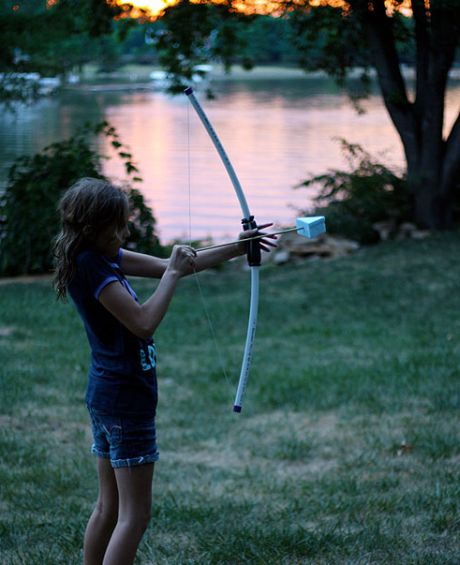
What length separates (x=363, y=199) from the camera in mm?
13320

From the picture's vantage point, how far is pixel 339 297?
974 cm

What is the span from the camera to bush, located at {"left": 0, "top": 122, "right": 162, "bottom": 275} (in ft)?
36.1

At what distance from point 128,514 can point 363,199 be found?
11.1 meters

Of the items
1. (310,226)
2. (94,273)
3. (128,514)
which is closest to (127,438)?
(128,514)

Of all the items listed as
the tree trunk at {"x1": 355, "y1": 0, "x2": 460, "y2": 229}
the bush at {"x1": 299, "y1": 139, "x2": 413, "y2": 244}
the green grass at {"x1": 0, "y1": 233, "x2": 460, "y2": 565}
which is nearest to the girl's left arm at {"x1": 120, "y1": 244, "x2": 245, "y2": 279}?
the green grass at {"x1": 0, "y1": 233, "x2": 460, "y2": 565}

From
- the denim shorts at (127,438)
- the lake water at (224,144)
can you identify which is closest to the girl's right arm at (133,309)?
the denim shorts at (127,438)

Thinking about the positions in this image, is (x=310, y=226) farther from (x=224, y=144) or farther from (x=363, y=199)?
(x=224, y=144)

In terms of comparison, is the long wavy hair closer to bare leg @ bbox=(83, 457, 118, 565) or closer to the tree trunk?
bare leg @ bbox=(83, 457, 118, 565)

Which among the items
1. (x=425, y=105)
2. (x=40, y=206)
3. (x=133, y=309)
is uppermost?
(x=425, y=105)

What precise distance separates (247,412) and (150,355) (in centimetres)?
336

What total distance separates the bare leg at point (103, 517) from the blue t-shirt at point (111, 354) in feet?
0.84

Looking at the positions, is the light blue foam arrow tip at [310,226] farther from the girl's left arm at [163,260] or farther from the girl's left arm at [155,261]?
the girl's left arm at [155,261]

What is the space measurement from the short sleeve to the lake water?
4.17 meters

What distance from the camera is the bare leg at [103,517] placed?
9.04 ft
